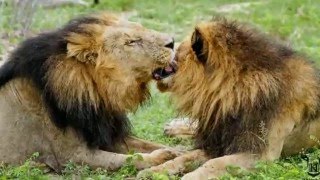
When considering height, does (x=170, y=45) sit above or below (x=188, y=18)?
above

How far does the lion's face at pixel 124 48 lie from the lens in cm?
622

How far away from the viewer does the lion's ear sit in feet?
19.9

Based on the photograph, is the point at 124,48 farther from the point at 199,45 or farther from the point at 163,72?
the point at 199,45

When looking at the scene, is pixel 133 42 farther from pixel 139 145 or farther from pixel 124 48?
pixel 139 145

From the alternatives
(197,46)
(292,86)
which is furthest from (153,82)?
(292,86)

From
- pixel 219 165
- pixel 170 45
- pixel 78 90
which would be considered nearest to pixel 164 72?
pixel 170 45

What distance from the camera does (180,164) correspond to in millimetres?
6047

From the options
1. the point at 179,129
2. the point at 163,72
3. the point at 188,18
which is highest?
the point at 163,72

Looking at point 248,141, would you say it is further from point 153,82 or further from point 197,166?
point 153,82

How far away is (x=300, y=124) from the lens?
20.4ft

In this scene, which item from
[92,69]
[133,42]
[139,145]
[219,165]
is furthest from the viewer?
[139,145]

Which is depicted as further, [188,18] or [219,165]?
[188,18]

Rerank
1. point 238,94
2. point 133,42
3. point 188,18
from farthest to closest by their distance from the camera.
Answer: point 188,18
point 133,42
point 238,94

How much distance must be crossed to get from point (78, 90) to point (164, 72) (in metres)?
0.62
